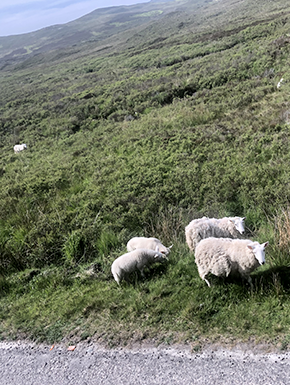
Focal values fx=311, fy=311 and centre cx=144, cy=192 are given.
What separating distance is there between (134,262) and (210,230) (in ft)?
5.81

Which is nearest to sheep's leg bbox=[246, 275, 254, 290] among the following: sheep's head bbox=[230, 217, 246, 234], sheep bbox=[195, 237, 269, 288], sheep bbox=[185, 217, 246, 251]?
sheep bbox=[195, 237, 269, 288]

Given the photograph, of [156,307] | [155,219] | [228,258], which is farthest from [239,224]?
[155,219]

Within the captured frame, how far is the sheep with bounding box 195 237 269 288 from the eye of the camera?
211 inches

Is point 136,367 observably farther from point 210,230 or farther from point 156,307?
point 210,230

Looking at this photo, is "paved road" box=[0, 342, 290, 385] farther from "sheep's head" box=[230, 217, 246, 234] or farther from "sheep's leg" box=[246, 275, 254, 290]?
"sheep's head" box=[230, 217, 246, 234]

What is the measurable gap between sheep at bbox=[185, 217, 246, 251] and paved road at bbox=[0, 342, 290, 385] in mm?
2461

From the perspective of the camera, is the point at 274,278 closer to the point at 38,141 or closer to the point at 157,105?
the point at 157,105

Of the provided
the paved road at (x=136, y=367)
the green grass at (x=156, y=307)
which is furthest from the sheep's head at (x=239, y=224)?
the paved road at (x=136, y=367)

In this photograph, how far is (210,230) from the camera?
6.66 m

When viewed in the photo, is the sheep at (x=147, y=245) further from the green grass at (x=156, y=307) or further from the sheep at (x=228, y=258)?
the sheep at (x=228, y=258)

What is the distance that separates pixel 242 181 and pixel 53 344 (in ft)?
20.5

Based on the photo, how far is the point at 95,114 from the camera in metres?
26.5

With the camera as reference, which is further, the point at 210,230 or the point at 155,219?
the point at 155,219

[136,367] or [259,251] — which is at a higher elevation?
[259,251]
